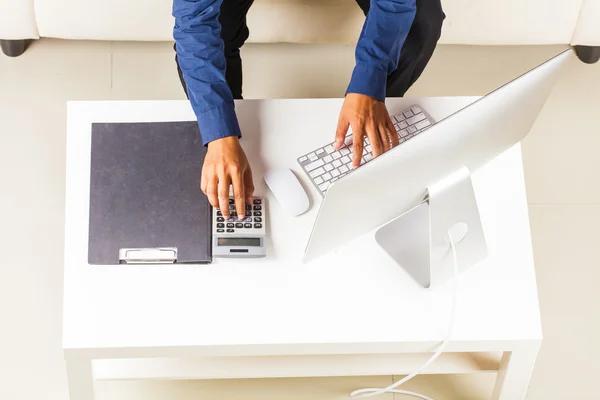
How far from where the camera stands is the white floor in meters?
1.75

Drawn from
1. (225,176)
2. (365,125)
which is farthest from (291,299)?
(365,125)

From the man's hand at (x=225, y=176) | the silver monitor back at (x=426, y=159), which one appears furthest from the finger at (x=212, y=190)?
the silver monitor back at (x=426, y=159)

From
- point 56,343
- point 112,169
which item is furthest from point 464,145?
point 56,343

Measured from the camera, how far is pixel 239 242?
4.43 ft

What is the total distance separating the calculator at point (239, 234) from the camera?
1346mm

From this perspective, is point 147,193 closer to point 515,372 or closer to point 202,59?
point 202,59

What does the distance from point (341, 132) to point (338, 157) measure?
0.16 ft

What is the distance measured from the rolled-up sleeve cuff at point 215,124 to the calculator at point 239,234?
0.39 ft

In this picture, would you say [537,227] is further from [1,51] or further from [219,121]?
[1,51]

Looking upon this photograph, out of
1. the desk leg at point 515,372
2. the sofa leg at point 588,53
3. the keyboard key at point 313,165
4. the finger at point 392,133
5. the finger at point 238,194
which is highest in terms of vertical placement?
the sofa leg at point 588,53

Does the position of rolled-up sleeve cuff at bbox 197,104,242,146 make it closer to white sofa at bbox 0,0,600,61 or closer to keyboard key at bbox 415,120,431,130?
keyboard key at bbox 415,120,431,130

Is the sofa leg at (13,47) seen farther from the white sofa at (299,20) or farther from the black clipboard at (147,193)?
the black clipboard at (147,193)

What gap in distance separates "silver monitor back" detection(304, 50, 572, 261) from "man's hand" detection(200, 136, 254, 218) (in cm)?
20

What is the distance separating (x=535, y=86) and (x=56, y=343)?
1199 millimetres
